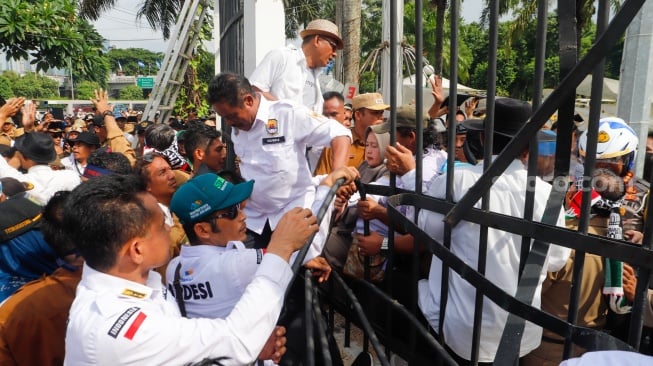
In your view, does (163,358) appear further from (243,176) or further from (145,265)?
(243,176)

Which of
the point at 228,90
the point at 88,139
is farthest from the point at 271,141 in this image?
the point at 88,139

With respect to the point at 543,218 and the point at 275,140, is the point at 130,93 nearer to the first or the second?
the point at 275,140

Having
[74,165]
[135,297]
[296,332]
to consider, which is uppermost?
[135,297]

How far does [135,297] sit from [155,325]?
0.14 meters

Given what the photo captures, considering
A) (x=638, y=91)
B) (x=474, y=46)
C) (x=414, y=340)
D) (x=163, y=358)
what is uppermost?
(x=474, y=46)

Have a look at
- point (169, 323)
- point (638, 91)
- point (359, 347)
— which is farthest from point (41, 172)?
point (638, 91)

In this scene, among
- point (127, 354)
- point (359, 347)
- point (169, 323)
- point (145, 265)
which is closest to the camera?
point (127, 354)

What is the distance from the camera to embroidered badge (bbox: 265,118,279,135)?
122 inches

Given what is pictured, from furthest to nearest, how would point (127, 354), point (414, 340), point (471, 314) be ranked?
point (414, 340) → point (471, 314) → point (127, 354)

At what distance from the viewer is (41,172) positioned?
4.35 m

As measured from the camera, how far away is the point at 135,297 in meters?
1.54

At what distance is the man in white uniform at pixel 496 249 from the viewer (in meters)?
1.94

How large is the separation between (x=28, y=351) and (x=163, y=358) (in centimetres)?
104

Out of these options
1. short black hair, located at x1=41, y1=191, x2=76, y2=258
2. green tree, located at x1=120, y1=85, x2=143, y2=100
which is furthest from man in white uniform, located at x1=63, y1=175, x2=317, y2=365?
green tree, located at x1=120, y1=85, x2=143, y2=100
